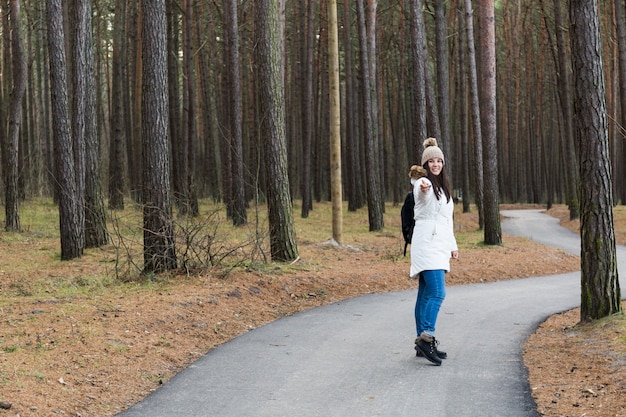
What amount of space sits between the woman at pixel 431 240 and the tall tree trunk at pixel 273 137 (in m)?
6.70

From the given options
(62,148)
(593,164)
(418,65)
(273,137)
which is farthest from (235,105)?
(593,164)

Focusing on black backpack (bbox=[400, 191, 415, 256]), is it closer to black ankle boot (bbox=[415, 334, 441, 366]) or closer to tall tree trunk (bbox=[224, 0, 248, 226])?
black ankle boot (bbox=[415, 334, 441, 366])

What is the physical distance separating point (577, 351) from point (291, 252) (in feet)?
23.4

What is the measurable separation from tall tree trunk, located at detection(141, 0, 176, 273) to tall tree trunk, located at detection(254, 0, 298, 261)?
2.47 metres

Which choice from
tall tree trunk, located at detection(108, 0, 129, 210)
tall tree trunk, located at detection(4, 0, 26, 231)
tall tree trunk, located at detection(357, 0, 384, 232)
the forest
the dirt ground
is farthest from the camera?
tall tree trunk, located at detection(108, 0, 129, 210)

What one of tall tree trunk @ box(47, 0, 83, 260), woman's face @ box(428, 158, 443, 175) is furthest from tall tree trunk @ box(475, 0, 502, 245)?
woman's face @ box(428, 158, 443, 175)

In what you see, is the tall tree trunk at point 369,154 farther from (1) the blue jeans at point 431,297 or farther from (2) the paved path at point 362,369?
(1) the blue jeans at point 431,297

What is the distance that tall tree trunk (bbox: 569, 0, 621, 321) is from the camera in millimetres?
8289

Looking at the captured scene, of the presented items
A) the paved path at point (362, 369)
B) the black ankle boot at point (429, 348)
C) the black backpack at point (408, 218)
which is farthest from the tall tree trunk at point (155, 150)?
the black ankle boot at point (429, 348)

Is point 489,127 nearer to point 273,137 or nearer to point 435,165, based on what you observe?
point 273,137

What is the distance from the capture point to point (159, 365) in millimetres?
6910

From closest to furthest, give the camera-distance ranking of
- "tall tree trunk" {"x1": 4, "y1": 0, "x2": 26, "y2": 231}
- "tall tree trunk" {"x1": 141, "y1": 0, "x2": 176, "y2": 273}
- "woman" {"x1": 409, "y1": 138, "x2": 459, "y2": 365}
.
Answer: "woman" {"x1": 409, "y1": 138, "x2": 459, "y2": 365} < "tall tree trunk" {"x1": 141, "y1": 0, "x2": 176, "y2": 273} < "tall tree trunk" {"x1": 4, "y1": 0, "x2": 26, "y2": 231}

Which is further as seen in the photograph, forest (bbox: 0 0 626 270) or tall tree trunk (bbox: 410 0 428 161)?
tall tree trunk (bbox: 410 0 428 161)

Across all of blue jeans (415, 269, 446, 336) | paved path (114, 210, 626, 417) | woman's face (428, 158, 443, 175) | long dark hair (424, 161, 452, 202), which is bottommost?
paved path (114, 210, 626, 417)
